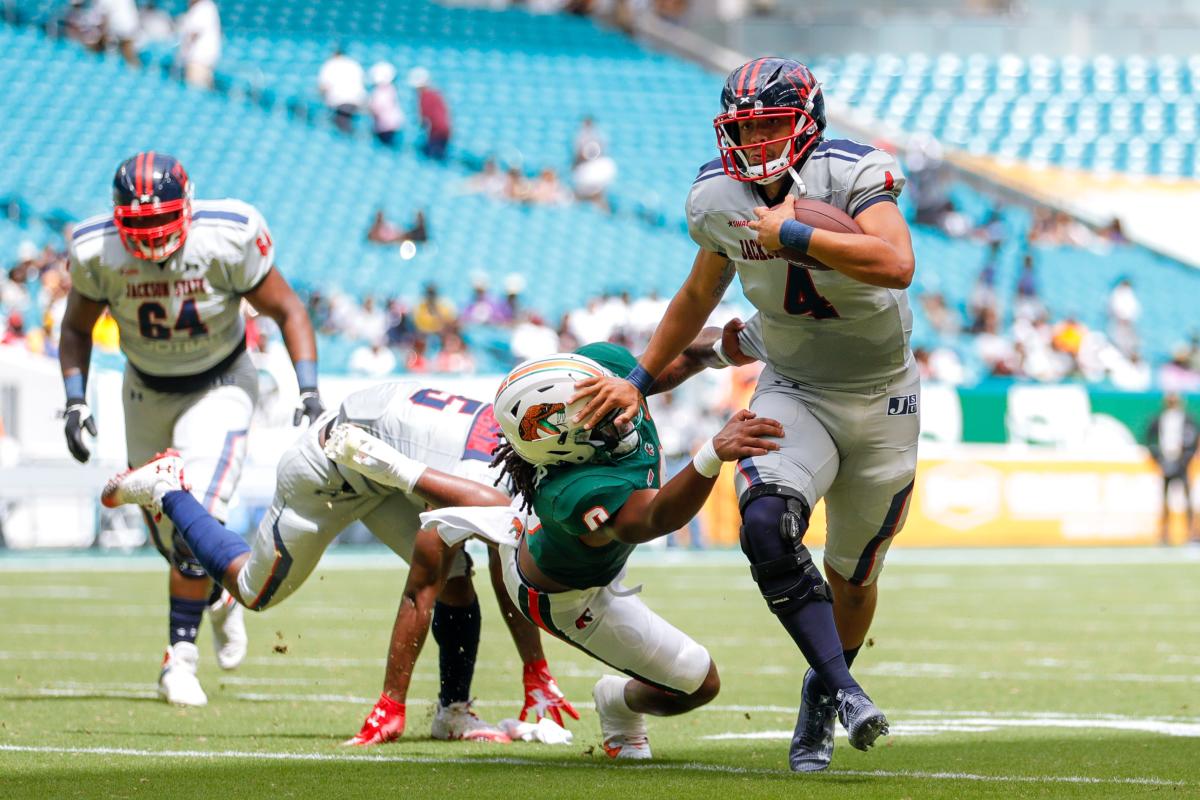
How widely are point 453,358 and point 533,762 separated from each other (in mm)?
12038

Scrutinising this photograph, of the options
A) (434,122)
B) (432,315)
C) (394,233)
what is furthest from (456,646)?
(434,122)

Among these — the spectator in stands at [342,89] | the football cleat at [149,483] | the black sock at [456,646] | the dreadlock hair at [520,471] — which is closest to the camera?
the dreadlock hair at [520,471]

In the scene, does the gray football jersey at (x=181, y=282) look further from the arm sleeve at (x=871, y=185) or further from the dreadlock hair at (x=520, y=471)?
the arm sleeve at (x=871, y=185)

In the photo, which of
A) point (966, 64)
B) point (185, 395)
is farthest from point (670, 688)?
point (966, 64)

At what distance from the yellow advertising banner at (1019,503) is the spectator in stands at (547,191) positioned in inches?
307

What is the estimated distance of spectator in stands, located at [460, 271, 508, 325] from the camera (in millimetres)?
18938

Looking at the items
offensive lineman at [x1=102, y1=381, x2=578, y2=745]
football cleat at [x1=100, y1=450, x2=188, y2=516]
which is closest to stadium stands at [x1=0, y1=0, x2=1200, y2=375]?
football cleat at [x1=100, y1=450, x2=188, y2=516]

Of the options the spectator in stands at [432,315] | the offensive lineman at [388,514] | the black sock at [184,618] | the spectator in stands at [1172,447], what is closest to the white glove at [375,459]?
the offensive lineman at [388,514]

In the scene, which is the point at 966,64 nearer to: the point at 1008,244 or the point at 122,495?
the point at 1008,244

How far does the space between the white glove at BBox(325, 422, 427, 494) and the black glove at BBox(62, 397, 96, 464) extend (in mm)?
1738

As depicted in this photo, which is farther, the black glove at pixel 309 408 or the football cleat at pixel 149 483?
the black glove at pixel 309 408

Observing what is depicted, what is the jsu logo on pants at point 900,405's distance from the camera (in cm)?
459

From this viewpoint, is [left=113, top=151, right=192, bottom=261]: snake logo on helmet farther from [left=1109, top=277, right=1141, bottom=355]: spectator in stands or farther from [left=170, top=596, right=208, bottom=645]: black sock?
[left=1109, top=277, right=1141, bottom=355]: spectator in stands

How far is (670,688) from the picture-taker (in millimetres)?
4660
